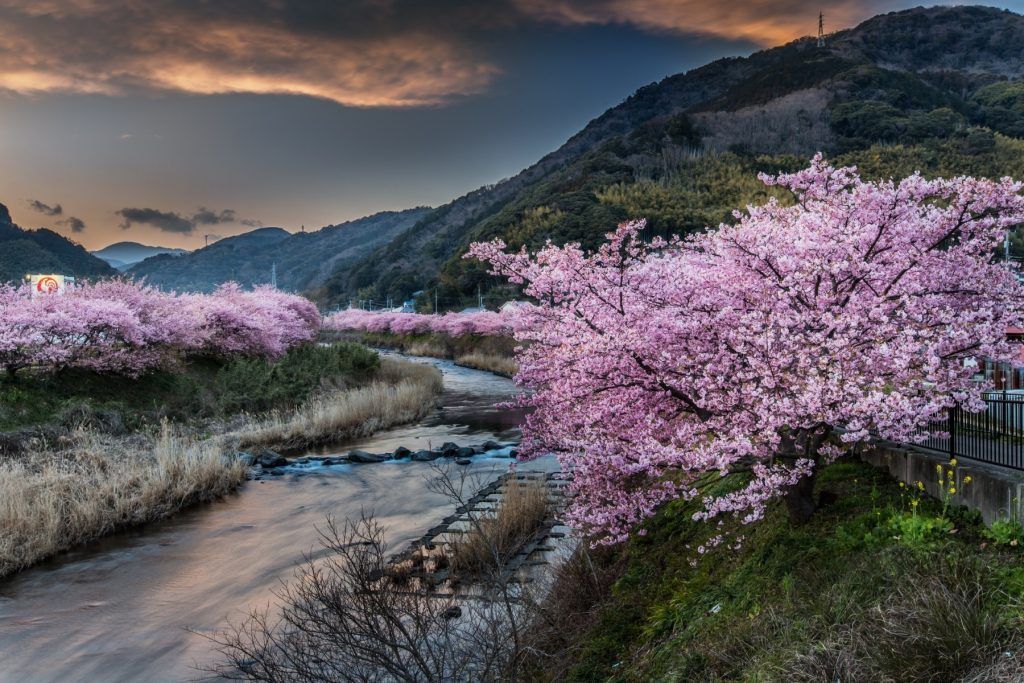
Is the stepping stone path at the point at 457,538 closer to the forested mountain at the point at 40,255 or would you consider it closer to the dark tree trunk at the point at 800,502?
the dark tree trunk at the point at 800,502

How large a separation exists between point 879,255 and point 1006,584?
170 inches

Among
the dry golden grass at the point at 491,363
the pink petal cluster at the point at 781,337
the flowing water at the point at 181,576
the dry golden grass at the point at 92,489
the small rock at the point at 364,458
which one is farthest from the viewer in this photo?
the dry golden grass at the point at 491,363

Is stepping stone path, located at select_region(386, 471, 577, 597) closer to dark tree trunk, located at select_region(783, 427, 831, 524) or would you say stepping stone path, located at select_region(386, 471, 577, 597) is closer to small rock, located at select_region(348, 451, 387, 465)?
dark tree trunk, located at select_region(783, 427, 831, 524)

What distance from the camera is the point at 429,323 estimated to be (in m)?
80.5

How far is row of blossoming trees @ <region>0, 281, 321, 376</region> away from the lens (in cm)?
2300

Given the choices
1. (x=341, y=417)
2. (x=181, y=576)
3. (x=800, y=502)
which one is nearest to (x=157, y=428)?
(x=341, y=417)

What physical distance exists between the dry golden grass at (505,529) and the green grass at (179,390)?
14937mm

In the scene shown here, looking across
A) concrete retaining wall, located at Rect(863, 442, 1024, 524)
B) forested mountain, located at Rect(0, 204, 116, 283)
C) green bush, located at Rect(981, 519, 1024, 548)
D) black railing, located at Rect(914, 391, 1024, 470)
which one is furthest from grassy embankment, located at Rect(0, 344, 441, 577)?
forested mountain, located at Rect(0, 204, 116, 283)

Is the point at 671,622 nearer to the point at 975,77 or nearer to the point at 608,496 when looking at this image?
the point at 608,496

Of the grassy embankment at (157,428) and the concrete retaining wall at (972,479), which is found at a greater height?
the concrete retaining wall at (972,479)

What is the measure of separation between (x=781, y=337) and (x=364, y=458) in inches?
649

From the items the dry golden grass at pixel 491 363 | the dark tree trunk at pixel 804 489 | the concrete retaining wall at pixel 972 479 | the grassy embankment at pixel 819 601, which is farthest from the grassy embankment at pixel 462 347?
the dark tree trunk at pixel 804 489

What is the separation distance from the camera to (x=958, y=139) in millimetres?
99625

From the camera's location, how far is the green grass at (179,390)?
2161 cm
